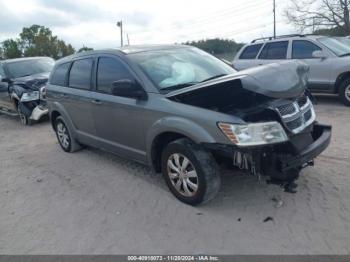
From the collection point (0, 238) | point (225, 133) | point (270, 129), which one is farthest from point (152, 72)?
point (0, 238)

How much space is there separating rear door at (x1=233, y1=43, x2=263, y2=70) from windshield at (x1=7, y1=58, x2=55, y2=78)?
5712mm

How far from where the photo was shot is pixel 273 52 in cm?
954

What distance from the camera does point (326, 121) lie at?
715 cm

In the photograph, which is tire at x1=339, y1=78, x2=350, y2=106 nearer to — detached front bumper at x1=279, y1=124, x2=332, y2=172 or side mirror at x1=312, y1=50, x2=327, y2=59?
side mirror at x1=312, y1=50, x2=327, y2=59

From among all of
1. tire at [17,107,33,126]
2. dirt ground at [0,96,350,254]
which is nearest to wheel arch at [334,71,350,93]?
dirt ground at [0,96,350,254]

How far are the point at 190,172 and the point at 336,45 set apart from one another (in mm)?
6860

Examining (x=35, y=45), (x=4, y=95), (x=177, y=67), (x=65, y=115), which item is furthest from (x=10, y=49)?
(x=177, y=67)

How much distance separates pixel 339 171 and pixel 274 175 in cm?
158

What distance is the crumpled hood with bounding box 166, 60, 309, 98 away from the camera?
11.1 feet

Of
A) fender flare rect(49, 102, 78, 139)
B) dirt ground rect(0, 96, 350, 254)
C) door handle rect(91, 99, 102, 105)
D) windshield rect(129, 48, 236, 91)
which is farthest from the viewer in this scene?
fender flare rect(49, 102, 78, 139)

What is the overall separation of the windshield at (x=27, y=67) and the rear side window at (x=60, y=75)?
4.36m

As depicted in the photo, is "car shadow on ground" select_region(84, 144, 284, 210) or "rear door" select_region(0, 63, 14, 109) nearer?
"car shadow on ground" select_region(84, 144, 284, 210)

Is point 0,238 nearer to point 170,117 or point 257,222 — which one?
point 170,117

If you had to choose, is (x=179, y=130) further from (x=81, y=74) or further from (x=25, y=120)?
(x=25, y=120)
